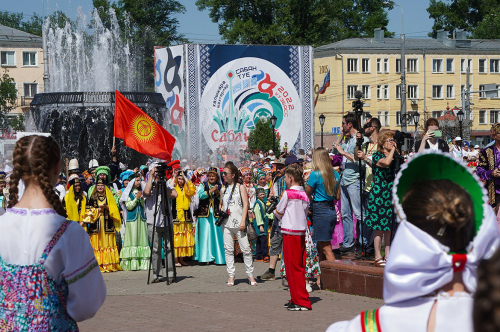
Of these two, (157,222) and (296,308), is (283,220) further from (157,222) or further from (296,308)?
(157,222)

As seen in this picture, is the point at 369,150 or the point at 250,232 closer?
the point at 369,150

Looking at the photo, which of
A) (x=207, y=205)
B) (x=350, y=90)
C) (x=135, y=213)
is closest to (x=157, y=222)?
(x=135, y=213)

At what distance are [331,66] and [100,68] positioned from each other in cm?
3812

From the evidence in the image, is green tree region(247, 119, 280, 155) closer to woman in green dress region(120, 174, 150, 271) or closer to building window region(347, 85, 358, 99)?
woman in green dress region(120, 174, 150, 271)

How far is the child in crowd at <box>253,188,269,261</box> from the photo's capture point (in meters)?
12.2

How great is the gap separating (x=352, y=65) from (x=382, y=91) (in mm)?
4483

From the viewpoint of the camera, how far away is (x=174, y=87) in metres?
35.4

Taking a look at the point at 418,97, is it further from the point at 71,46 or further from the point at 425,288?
the point at 425,288

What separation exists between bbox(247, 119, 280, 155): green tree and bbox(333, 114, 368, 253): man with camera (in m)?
23.5

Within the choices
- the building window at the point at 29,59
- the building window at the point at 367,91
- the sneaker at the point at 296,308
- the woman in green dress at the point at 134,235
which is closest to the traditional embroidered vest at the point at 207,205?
the woman in green dress at the point at 134,235

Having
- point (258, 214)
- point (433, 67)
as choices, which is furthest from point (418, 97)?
point (258, 214)

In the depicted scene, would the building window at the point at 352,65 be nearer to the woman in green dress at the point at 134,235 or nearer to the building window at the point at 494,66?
the building window at the point at 494,66

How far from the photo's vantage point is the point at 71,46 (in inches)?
1309

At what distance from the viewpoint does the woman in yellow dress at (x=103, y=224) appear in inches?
452
